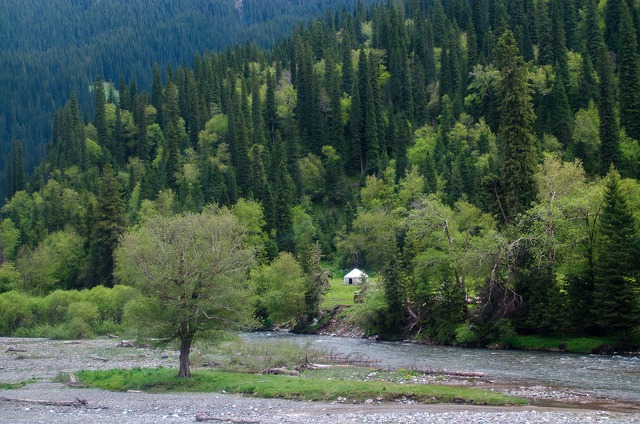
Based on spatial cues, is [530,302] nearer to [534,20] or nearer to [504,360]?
[504,360]

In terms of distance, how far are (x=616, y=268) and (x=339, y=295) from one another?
42355mm

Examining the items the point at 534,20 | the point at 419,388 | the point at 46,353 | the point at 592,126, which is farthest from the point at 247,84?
the point at 419,388

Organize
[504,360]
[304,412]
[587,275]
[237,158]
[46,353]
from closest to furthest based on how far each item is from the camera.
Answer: [304,412]
[504,360]
[587,275]
[46,353]
[237,158]

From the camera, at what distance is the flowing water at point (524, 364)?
42125 mm

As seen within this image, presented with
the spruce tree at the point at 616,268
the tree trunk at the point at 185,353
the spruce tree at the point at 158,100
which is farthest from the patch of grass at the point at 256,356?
the spruce tree at the point at 158,100

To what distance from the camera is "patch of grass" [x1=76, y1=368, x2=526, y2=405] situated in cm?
3719

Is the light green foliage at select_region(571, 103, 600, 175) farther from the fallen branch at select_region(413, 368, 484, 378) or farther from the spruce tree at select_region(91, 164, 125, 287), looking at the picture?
the spruce tree at select_region(91, 164, 125, 287)

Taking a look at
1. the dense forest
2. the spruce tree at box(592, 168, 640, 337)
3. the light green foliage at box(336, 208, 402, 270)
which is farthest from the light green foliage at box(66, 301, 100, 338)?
the spruce tree at box(592, 168, 640, 337)

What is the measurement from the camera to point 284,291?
85.8 metres

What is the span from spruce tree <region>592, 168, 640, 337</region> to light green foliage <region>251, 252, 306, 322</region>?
115ft

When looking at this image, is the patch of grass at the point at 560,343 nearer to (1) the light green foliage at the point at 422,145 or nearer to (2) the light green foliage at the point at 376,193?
(2) the light green foliage at the point at 376,193

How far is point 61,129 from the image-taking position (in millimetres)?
193250

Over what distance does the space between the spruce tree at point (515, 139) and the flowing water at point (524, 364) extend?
14571mm

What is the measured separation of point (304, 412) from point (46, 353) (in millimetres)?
41081
